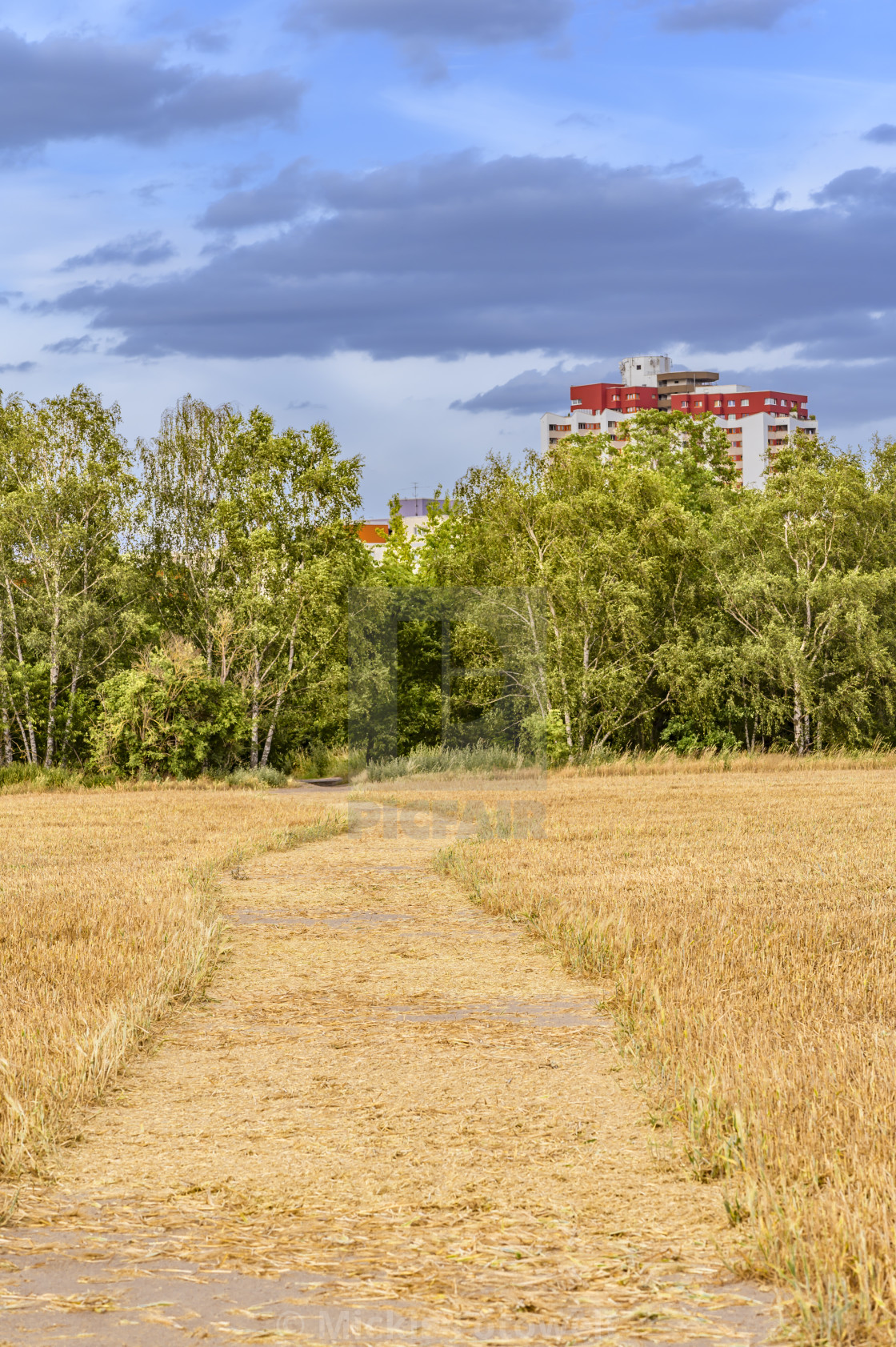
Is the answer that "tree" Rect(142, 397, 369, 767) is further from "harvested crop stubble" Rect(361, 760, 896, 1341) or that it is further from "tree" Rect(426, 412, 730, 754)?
"harvested crop stubble" Rect(361, 760, 896, 1341)

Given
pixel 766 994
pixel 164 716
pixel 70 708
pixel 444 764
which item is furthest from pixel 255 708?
pixel 766 994

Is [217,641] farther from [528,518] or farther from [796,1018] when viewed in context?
[796,1018]

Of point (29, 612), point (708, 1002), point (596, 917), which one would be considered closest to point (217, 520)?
point (29, 612)

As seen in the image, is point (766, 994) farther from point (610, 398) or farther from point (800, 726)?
point (610, 398)

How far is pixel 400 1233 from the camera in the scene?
496cm

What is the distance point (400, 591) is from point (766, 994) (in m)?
26.4

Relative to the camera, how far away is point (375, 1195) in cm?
536

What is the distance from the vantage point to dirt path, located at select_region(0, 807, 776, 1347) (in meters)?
4.30

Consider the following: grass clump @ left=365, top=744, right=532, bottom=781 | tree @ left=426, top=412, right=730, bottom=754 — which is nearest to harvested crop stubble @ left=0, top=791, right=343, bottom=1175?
grass clump @ left=365, top=744, right=532, bottom=781

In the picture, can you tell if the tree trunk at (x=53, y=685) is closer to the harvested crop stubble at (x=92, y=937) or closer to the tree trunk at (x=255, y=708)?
the tree trunk at (x=255, y=708)

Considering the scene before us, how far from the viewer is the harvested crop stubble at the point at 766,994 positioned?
4656 mm

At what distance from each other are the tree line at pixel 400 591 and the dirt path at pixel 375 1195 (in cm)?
2167

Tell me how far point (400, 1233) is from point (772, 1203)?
1.45 m

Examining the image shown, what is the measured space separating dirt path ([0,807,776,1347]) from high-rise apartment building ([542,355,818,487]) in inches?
5964
